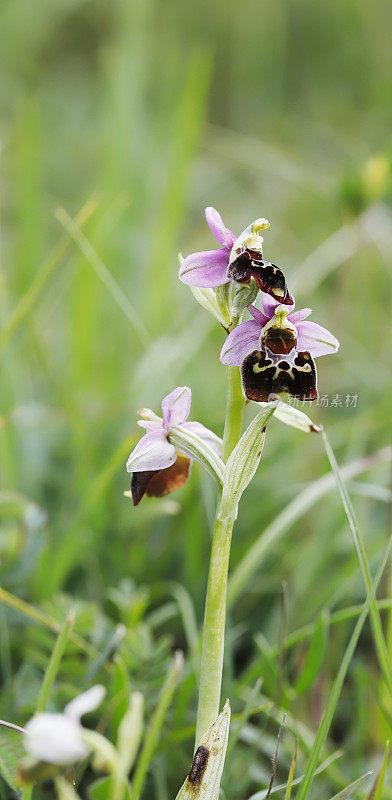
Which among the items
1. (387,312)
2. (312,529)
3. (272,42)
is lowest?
(312,529)

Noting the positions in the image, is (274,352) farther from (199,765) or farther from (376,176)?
(376,176)

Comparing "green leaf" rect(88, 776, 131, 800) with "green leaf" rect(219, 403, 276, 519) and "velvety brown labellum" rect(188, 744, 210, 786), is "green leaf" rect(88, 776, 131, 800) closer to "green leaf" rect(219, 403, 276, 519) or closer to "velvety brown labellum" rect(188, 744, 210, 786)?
"velvety brown labellum" rect(188, 744, 210, 786)

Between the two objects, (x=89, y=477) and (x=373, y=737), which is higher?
(x=89, y=477)

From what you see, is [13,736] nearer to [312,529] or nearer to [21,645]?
[21,645]

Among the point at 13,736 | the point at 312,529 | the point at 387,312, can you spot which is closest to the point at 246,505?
the point at 312,529

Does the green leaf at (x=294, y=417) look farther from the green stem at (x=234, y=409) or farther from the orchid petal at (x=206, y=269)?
the orchid petal at (x=206, y=269)

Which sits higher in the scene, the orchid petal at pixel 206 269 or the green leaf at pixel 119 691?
the orchid petal at pixel 206 269

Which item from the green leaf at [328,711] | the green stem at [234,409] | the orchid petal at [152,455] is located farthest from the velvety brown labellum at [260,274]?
the green leaf at [328,711]

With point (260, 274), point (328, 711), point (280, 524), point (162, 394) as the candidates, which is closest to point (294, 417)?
point (260, 274)
